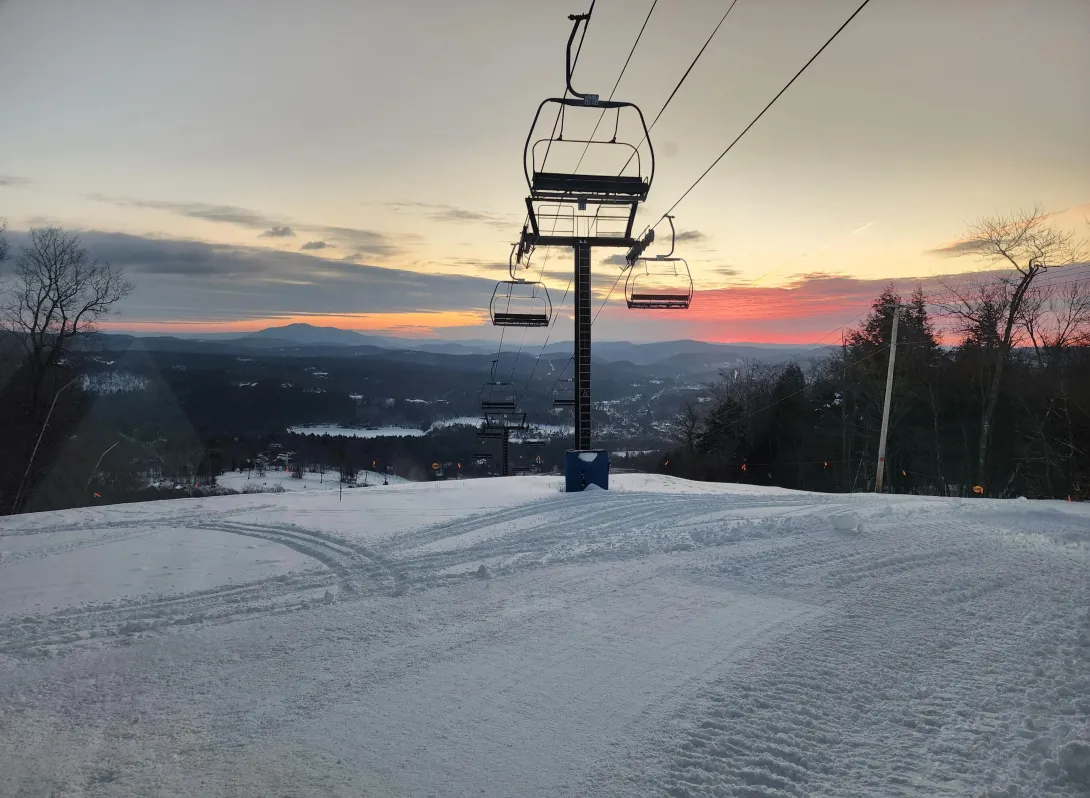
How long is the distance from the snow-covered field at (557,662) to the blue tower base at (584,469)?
18.7 feet

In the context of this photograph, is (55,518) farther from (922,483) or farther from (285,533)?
(922,483)

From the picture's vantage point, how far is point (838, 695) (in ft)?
15.6

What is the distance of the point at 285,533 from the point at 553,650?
659 centimetres

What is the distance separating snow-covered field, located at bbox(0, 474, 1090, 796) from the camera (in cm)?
393

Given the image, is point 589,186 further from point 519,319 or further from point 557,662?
point 557,662

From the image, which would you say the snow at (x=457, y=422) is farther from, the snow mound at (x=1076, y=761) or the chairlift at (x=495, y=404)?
the snow mound at (x=1076, y=761)

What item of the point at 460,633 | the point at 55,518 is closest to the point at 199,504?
the point at 55,518

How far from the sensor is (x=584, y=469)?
637 inches

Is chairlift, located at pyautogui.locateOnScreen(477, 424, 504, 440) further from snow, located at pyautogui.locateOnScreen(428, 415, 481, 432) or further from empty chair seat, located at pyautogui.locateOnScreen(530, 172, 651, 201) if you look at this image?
snow, located at pyautogui.locateOnScreen(428, 415, 481, 432)

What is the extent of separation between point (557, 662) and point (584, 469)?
1078 cm

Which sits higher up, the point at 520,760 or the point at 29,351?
the point at 29,351

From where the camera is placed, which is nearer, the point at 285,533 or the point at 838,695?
the point at 838,695

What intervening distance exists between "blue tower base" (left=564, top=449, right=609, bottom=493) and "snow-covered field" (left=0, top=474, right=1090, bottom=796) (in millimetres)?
5713

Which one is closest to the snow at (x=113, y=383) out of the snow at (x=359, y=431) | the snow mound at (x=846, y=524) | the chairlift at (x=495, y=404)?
the chairlift at (x=495, y=404)
